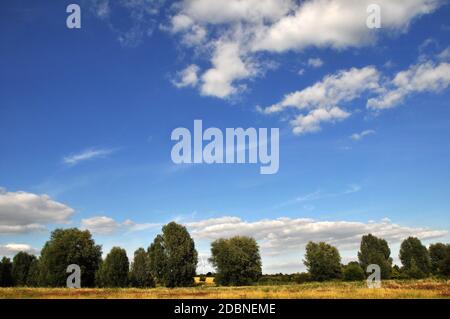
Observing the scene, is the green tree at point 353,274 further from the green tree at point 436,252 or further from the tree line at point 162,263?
the green tree at point 436,252

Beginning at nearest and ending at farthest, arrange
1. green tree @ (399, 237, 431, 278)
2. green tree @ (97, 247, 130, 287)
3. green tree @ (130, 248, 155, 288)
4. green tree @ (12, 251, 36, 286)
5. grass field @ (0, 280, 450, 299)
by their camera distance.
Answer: grass field @ (0, 280, 450, 299) → green tree @ (97, 247, 130, 287) → green tree @ (130, 248, 155, 288) → green tree @ (12, 251, 36, 286) → green tree @ (399, 237, 431, 278)

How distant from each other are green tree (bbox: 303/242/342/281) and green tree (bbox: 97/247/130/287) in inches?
1806

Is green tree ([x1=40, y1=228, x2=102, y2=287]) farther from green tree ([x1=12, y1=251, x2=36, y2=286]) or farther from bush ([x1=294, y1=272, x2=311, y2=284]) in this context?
bush ([x1=294, y1=272, x2=311, y2=284])

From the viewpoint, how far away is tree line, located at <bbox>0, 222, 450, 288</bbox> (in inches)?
2987

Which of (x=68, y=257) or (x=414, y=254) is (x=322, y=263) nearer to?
(x=414, y=254)

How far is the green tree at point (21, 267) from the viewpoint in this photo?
113000 mm

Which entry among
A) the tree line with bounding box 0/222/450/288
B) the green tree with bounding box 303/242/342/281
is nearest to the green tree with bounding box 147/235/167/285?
the tree line with bounding box 0/222/450/288

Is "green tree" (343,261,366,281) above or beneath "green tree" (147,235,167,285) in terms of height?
beneath

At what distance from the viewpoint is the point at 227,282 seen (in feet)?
298

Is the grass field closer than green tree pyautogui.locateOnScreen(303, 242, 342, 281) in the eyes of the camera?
Yes

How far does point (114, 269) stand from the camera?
3393 inches
